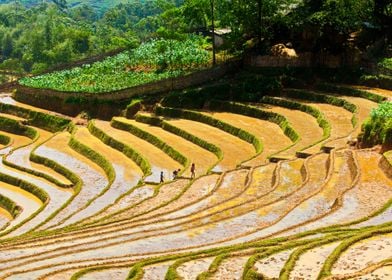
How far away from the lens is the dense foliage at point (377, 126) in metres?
34.4

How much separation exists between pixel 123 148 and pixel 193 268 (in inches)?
1050

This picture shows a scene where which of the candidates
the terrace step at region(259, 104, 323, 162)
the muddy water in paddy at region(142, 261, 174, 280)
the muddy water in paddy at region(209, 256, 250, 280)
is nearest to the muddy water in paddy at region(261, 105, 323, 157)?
the terrace step at region(259, 104, 323, 162)

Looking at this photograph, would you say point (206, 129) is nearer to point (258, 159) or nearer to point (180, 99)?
point (180, 99)

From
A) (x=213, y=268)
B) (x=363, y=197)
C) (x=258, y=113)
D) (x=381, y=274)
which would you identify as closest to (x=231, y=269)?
(x=213, y=268)

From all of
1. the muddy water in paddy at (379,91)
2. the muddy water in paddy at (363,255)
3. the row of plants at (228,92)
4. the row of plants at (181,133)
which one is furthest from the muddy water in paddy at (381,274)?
the row of plants at (228,92)

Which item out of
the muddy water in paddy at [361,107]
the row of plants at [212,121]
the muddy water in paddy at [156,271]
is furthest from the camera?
the row of plants at [212,121]

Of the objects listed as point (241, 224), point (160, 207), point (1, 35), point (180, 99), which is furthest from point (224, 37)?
point (1, 35)

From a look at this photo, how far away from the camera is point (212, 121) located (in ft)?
157

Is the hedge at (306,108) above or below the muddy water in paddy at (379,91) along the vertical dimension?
below

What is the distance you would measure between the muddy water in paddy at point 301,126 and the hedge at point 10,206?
15.2 metres

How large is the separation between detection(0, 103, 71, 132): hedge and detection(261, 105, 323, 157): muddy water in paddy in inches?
681

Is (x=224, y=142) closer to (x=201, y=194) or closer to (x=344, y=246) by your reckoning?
(x=201, y=194)

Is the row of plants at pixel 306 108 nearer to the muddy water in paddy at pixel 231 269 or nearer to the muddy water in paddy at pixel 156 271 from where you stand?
the muddy water in paddy at pixel 231 269

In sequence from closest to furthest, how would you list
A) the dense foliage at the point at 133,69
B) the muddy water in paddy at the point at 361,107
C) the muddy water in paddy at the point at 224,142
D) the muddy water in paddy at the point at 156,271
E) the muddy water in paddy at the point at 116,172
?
the muddy water in paddy at the point at 156,271 → the muddy water in paddy at the point at 116,172 → the muddy water in paddy at the point at 361,107 → the muddy water in paddy at the point at 224,142 → the dense foliage at the point at 133,69
